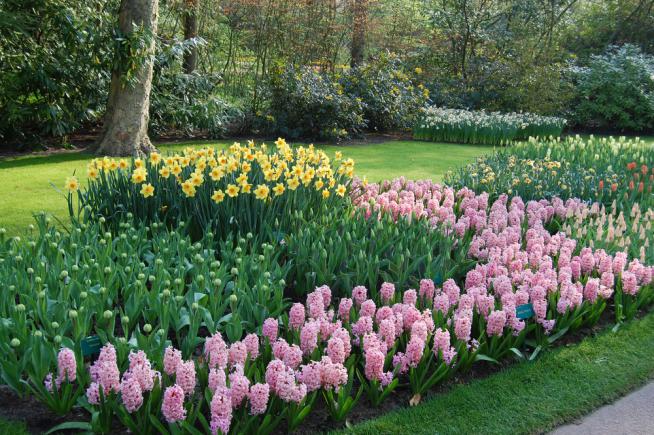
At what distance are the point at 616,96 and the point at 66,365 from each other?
16.0 meters

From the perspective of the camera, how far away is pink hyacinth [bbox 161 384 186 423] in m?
2.32

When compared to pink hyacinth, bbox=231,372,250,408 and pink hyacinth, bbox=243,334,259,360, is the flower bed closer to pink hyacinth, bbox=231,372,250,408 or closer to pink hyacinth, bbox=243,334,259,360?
pink hyacinth, bbox=243,334,259,360

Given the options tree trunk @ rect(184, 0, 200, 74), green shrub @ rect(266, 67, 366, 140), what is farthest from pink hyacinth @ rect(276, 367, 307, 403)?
tree trunk @ rect(184, 0, 200, 74)

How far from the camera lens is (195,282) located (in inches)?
130

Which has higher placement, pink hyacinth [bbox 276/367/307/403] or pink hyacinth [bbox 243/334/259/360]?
pink hyacinth [bbox 243/334/259/360]

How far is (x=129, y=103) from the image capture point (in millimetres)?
8906

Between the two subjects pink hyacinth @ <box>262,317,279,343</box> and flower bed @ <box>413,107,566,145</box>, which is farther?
flower bed @ <box>413,107,566,145</box>

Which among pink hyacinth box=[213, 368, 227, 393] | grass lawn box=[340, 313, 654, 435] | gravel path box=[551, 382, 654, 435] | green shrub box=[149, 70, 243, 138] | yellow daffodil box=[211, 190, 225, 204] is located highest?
green shrub box=[149, 70, 243, 138]

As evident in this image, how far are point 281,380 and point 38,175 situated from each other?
6304mm

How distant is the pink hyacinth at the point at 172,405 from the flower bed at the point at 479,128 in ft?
36.8

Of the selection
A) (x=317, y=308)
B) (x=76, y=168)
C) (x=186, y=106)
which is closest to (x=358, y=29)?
(x=186, y=106)

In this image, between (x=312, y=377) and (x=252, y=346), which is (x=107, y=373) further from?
(x=312, y=377)

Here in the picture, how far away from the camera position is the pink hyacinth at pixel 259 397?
243cm

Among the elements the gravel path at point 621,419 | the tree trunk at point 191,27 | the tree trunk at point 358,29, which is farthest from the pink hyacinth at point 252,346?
the tree trunk at point 358,29
